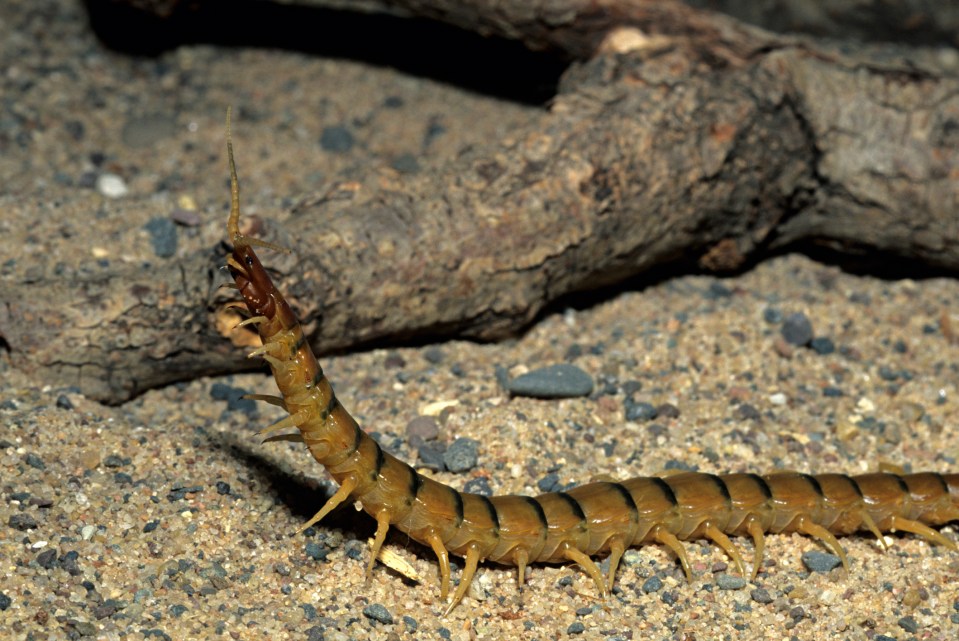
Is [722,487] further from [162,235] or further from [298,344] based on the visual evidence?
[162,235]

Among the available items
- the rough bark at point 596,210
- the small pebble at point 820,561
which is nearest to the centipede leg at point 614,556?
the small pebble at point 820,561

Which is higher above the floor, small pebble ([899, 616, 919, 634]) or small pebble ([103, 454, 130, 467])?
small pebble ([899, 616, 919, 634])

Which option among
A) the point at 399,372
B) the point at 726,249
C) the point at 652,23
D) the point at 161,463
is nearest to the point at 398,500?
the point at 161,463

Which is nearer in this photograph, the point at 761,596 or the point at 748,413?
the point at 761,596

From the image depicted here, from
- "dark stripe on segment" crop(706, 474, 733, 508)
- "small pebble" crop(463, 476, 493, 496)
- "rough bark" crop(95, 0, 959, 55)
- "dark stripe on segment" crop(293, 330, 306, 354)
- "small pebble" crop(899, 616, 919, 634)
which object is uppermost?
"rough bark" crop(95, 0, 959, 55)

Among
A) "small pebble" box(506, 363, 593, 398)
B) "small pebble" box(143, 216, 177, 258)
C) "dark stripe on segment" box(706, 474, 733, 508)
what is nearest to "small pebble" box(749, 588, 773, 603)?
"dark stripe on segment" box(706, 474, 733, 508)

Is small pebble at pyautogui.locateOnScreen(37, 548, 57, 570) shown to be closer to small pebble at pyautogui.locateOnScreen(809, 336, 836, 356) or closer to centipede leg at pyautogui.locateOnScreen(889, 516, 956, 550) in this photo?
centipede leg at pyautogui.locateOnScreen(889, 516, 956, 550)

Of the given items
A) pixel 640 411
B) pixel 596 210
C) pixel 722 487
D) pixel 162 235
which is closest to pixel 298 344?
pixel 722 487
